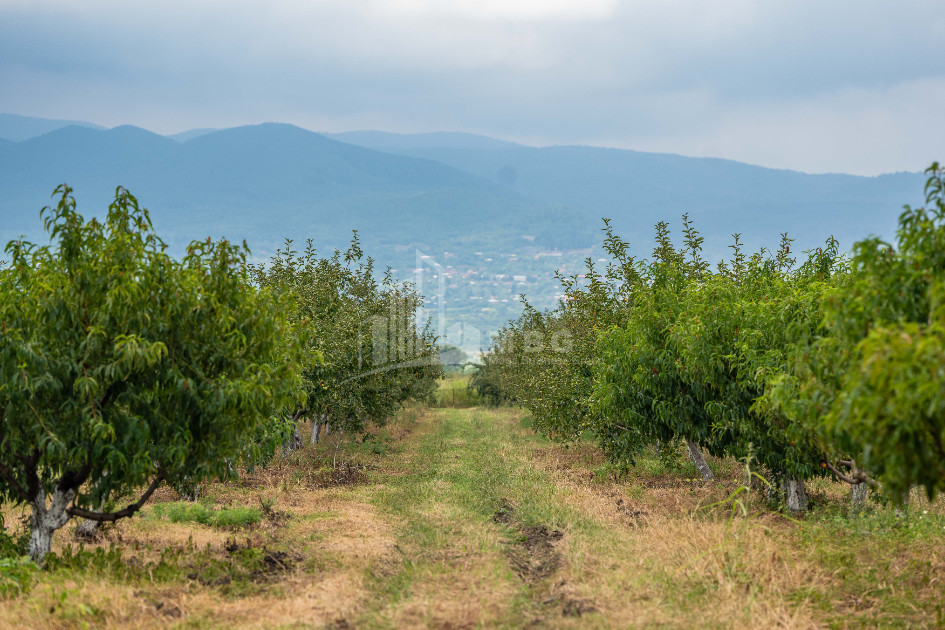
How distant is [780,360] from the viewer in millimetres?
11062

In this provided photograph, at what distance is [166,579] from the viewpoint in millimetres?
8930

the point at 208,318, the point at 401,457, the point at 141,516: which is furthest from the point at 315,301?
the point at 208,318

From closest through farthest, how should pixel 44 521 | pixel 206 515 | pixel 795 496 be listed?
1. pixel 44 521
2. pixel 206 515
3. pixel 795 496

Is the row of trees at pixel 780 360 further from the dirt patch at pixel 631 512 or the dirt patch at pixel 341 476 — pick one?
the dirt patch at pixel 341 476

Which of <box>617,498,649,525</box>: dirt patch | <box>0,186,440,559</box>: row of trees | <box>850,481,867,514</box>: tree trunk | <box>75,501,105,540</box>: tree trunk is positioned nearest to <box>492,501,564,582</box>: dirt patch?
<box>617,498,649,525</box>: dirt patch

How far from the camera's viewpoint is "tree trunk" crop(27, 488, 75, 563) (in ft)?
29.9

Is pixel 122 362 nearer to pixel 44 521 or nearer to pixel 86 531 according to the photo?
pixel 44 521

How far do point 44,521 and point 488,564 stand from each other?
571 cm

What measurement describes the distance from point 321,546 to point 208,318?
14.1 ft

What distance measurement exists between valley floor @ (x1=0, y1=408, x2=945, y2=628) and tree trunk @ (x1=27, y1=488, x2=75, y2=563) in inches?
14.5

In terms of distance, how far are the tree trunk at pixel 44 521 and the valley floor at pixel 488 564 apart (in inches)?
14.5

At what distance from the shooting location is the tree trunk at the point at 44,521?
358 inches

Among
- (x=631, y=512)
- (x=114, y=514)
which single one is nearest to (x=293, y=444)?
(x=631, y=512)

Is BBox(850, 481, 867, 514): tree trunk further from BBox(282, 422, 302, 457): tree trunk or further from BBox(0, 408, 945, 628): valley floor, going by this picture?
BBox(282, 422, 302, 457): tree trunk
